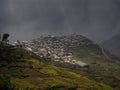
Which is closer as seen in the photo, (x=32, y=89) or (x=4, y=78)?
(x=4, y=78)

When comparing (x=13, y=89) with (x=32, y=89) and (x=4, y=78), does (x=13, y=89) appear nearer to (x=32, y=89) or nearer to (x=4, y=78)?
(x=4, y=78)

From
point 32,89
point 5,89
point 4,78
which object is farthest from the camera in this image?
point 32,89

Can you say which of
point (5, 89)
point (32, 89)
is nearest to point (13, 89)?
point (5, 89)

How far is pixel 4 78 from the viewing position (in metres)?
92.4

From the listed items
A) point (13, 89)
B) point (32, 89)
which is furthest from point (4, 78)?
point (32, 89)

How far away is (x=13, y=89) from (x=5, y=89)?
3.95 m

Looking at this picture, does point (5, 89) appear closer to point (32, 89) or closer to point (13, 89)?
point (13, 89)

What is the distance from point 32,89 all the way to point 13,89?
4274 inches

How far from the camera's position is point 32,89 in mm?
197250

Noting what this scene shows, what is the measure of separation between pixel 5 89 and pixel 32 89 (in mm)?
112045

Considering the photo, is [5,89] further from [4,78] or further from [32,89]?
[32,89]

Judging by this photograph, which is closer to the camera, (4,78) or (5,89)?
(5,89)

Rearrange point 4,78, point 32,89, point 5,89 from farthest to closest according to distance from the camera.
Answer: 1. point 32,89
2. point 4,78
3. point 5,89

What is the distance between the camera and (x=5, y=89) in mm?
86438
